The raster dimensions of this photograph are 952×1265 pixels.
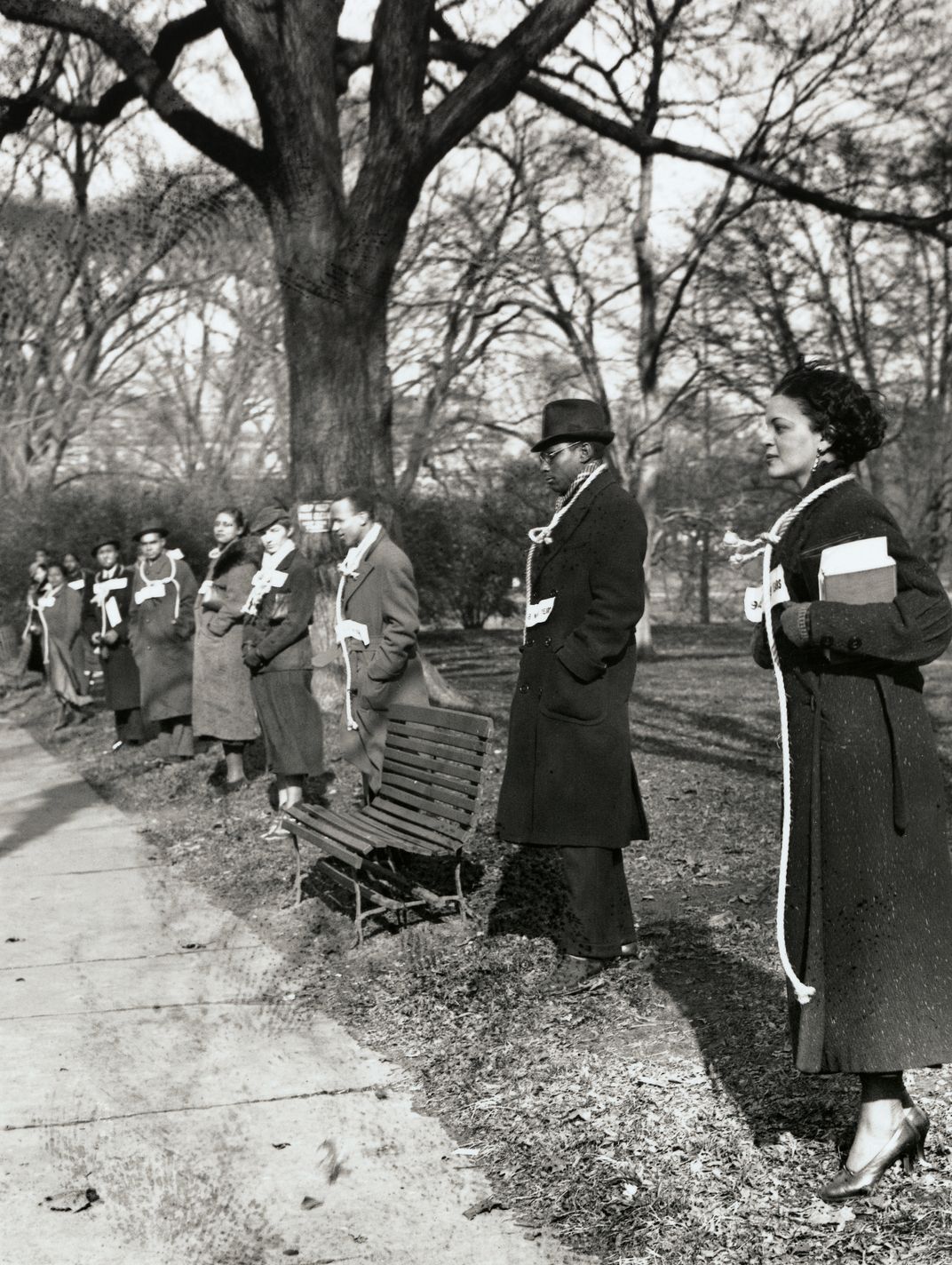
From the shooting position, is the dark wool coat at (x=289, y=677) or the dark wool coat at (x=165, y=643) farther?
the dark wool coat at (x=165, y=643)

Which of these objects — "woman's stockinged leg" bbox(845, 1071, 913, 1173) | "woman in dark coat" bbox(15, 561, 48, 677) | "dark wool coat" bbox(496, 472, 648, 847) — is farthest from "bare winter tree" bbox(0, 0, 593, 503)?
"woman's stockinged leg" bbox(845, 1071, 913, 1173)

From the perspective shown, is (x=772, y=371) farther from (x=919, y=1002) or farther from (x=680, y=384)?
(x=919, y=1002)

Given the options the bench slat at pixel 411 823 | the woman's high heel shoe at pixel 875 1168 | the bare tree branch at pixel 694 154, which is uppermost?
the bare tree branch at pixel 694 154

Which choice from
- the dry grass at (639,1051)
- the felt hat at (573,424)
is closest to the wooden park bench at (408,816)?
the dry grass at (639,1051)

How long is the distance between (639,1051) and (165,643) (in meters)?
8.78

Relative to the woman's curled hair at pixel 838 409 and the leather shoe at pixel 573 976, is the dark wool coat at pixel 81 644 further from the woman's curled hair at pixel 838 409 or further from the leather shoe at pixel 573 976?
the woman's curled hair at pixel 838 409

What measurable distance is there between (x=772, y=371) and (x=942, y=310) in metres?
4.95

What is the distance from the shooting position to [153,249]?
22.9m

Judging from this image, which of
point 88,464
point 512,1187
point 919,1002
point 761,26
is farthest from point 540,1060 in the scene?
point 88,464

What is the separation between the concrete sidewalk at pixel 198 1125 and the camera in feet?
11.9

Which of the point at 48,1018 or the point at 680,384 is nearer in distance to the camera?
the point at 48,1018

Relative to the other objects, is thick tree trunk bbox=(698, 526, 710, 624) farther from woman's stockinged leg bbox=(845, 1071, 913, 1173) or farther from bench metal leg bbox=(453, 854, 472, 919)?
woman's stockinged leg bbox=(845, 1071, 913, 1173)

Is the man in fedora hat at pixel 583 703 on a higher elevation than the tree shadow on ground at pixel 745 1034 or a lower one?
higher

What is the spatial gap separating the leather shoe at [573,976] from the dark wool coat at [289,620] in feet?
12.8
